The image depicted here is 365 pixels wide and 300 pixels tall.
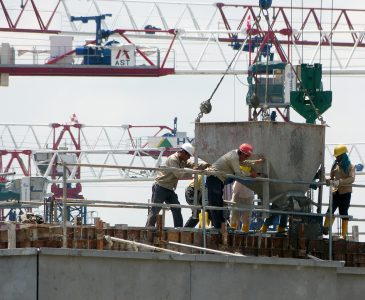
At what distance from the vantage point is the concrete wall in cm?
2128

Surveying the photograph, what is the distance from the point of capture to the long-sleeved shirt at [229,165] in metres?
25.4

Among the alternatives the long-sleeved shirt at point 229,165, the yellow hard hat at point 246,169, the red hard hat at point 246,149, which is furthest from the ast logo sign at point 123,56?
the red hard hat at point 246,149

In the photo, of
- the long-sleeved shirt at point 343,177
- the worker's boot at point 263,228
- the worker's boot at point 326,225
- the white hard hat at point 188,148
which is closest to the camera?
the worker's boot at point 263,228

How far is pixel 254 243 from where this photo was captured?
25.1m

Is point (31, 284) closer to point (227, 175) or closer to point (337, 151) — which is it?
point (227, 175)

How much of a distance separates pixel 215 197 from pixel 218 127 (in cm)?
125

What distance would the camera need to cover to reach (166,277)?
878 inches

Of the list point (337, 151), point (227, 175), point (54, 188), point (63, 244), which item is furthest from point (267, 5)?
point (54, 188)

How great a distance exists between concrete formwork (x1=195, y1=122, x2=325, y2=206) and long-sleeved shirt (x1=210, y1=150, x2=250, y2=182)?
0.70m

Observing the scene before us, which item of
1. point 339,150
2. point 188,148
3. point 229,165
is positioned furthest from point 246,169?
point 339,150

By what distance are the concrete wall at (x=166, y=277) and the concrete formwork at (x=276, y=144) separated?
2734 millimetres

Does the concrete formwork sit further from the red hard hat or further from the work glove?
the red hard hat

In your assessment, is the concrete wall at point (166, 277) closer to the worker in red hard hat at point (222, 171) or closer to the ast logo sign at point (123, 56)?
the worker in red hard hat at point (222, 171)

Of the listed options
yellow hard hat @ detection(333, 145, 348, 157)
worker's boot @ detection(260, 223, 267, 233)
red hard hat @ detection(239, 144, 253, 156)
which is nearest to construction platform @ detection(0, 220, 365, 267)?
worker's boot @ detection(260, 223, 267, 233)
